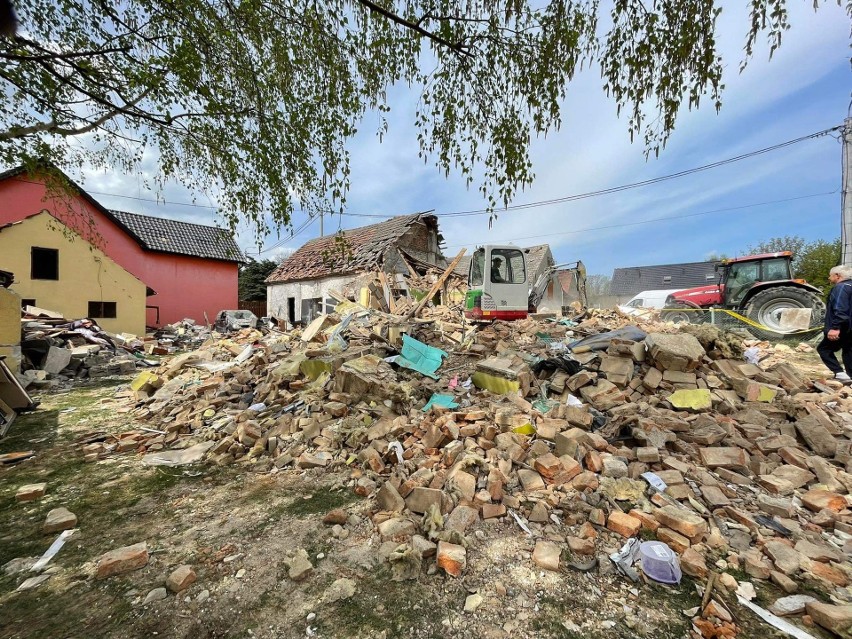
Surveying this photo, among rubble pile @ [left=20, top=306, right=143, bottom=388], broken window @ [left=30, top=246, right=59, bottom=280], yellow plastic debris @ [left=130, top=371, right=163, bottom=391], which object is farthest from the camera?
broken window @ [left=30, top=246, right=59, bottom=280]

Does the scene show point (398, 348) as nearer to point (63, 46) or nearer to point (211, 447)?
point (211, 447)

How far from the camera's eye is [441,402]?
436 centimetres

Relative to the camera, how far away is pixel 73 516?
266cm

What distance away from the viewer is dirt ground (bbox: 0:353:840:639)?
1.72 m

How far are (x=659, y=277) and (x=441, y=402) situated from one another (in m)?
37.8

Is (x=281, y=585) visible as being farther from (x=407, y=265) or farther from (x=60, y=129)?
(x=407, y=265)

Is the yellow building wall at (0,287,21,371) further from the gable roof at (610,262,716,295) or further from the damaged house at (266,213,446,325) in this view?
the gable roof at (610,262,716,295)

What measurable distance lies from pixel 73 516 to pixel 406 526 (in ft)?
8.51

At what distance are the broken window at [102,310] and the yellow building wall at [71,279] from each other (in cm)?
13

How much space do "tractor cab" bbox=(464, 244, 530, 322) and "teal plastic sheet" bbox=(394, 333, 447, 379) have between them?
10.8 ft

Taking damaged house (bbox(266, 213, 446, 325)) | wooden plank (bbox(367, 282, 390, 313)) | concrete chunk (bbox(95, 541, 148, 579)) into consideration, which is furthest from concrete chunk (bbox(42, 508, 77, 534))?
wooden plank (bbox(367, 282, 390, 313))

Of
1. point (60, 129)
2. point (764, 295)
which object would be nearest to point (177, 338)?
point (60, 129)

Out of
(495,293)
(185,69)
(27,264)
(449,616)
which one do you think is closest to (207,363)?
(185,69)

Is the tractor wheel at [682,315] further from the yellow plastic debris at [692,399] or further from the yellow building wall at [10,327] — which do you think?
the yellow building wall at [10,327]
